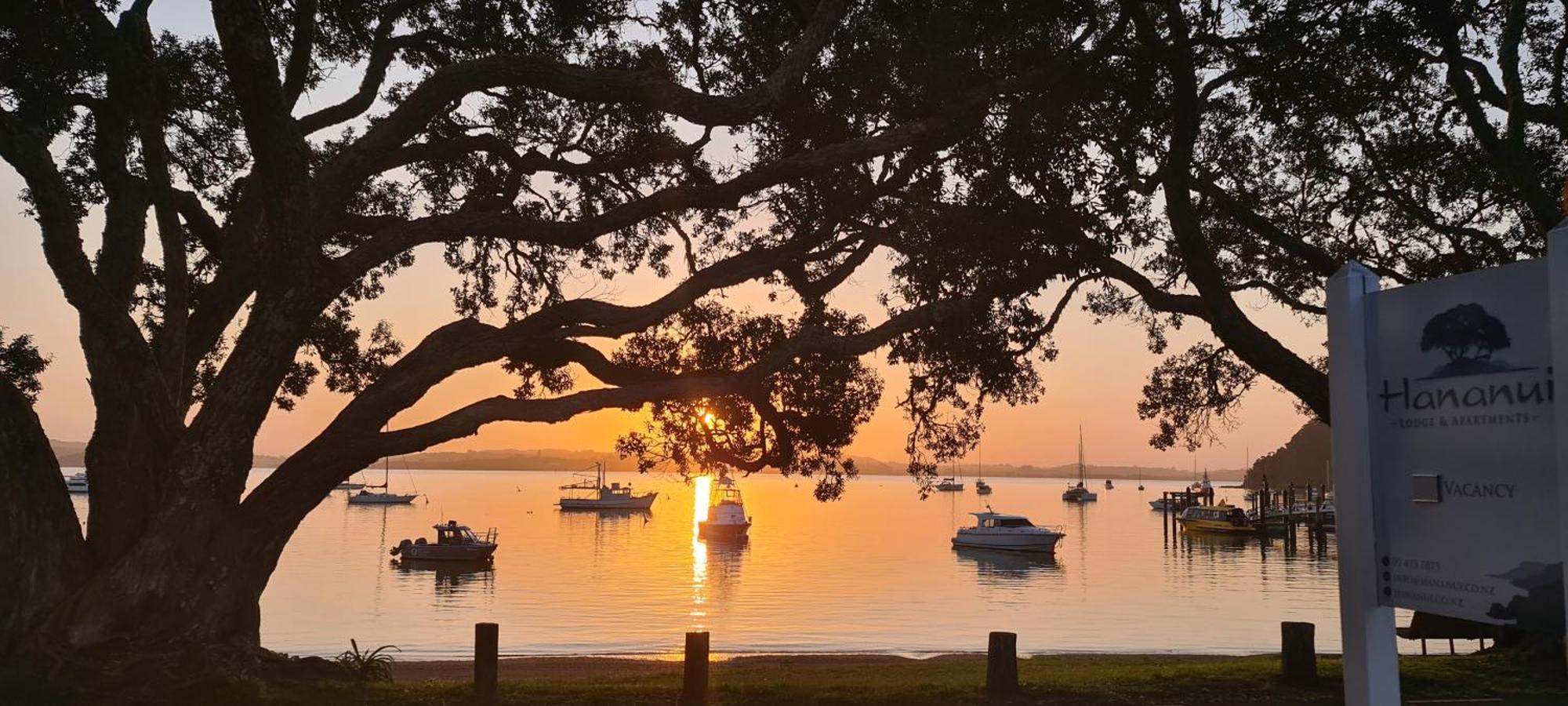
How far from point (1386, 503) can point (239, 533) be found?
389 inches

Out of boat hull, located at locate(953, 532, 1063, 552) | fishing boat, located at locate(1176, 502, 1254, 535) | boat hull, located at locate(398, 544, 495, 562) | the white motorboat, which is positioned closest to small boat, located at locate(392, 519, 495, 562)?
boat hull, located at locate(398, 544, 495, 562)

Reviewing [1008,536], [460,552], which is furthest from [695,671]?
[1008,536]

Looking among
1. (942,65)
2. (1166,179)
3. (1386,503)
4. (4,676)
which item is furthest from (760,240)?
(1386,503)

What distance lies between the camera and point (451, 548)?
6444 cm

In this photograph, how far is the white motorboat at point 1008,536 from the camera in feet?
246

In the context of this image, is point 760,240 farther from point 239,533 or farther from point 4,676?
point 4,676

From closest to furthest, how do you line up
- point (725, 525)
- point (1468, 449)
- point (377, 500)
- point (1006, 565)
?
point (1468, 449), point (1006, 565), point (725, 525), point (377, 500)

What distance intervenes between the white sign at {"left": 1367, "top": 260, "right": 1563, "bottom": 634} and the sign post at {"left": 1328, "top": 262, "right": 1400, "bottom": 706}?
4 cm

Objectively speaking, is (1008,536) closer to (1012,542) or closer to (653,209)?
(1012,542)

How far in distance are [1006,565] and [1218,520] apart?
108ft

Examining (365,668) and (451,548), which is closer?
(365,668)

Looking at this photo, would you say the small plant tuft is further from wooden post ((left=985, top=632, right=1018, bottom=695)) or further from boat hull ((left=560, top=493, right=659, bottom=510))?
boat hull ((left=560, top=493, right=659, bottom=510))

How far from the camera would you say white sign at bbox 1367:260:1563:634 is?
4625 mm

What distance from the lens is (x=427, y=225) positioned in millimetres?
11273
